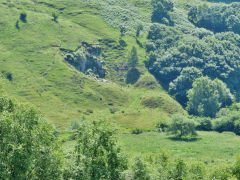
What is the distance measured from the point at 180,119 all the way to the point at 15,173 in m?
129

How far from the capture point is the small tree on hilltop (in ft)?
566

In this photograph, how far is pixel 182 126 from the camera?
6742 inches

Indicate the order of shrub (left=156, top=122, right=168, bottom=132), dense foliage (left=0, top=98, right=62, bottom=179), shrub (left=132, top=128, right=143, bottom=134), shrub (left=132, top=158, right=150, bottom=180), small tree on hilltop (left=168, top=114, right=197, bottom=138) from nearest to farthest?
dense foliage (left=0, top=98, right=62, bottom=179), shrub (left=132, top=158, right=150, bottom=180), small tree on hilltop (left=168, top=114, right=197, bottom=138), shrub (left=132, top=128, right=143, bottom=134), shrub (left=156, top=122, right=168, bottom=132)

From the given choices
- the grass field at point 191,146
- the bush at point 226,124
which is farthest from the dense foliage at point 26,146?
the bush at point 226,124

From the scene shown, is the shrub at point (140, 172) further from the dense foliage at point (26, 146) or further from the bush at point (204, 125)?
the bush at point (204, 125)

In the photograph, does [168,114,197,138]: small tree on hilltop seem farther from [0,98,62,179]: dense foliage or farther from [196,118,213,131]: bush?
[0,98,62,179]: dense foliage

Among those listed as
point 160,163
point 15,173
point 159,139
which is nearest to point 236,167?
point 160,163

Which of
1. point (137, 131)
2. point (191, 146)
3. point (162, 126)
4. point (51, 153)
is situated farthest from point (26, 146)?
point (162, 126)

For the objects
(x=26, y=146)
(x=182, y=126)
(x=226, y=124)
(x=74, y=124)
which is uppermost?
(x=26, y=146)

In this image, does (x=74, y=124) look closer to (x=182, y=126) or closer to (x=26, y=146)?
(x=182, y=126)

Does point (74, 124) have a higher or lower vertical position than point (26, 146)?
lower

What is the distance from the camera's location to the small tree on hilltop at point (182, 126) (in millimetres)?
172625

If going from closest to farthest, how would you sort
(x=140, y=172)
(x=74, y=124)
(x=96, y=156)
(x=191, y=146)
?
1. (x=96, y=156)
2. (x=140, y=172)
3. (x=191, y=146)
4. (x=74, y=124)

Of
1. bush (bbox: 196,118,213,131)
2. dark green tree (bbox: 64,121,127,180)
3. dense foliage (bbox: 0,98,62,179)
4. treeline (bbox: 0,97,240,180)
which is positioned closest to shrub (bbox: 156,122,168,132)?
bush (bbox: 196,118,213,131)
